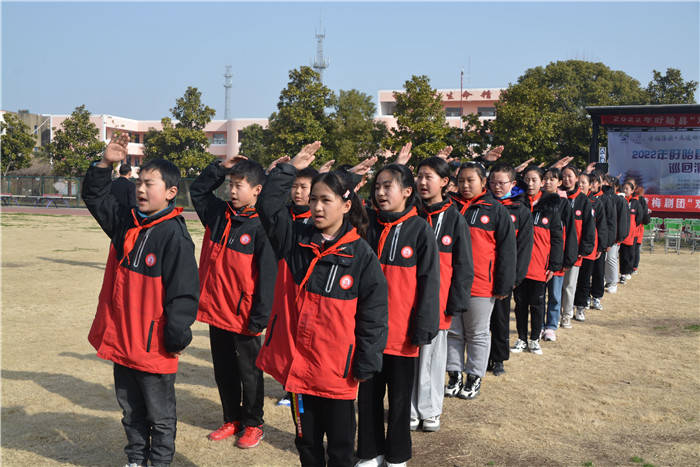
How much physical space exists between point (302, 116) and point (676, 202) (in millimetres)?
21537

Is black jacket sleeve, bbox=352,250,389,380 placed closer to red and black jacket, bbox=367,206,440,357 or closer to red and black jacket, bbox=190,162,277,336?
red and black jacket, bbox=367,206,440,357

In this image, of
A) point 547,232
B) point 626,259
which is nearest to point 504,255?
point 547,232

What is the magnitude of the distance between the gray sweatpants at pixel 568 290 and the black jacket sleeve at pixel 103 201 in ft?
20.4

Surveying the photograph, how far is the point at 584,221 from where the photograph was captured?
335 inches

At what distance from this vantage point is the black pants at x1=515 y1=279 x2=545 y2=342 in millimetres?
7160

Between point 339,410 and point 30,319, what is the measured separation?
6.19 metres

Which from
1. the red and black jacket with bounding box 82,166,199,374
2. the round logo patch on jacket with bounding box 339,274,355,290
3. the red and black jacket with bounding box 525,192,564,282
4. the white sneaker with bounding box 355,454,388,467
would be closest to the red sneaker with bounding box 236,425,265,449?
the white sneaker with bounding box 355,454,388,467

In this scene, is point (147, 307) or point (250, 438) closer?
point (147, 307)

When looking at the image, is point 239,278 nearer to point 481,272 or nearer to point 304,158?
point 304,158

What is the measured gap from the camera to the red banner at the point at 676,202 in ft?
61.6

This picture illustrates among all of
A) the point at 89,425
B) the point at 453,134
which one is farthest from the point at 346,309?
the point at 453,134

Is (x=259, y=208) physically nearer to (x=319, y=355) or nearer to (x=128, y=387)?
(x=319, y=355)

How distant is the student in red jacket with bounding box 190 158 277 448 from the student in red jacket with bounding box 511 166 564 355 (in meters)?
3.68

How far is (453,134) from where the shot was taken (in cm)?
3130
